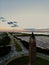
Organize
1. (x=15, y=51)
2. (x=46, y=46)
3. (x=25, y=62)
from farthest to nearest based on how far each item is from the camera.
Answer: (x=15, y=51), (x=46, y=46), (x=25, y=62)

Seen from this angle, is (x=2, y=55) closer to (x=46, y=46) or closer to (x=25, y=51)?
(x=25, y=51)

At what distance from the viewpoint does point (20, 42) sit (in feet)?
12.3

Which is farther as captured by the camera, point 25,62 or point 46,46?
point 46,46

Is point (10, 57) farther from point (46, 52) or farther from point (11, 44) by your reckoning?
point (46, 52)

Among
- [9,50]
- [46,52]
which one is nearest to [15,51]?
[9,50]

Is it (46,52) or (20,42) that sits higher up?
(20,42)

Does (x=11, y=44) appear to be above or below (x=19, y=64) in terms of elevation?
above

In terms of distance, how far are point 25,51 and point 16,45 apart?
312 millimetres

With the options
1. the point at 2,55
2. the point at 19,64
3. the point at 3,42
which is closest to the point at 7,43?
the point at 3,42

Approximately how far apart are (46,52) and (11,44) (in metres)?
0.77

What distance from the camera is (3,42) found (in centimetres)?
393

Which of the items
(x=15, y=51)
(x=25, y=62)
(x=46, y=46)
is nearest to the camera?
(x=25, y=62)

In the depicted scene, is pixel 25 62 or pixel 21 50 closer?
pixel 25 62

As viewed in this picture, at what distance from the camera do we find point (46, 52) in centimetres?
391
